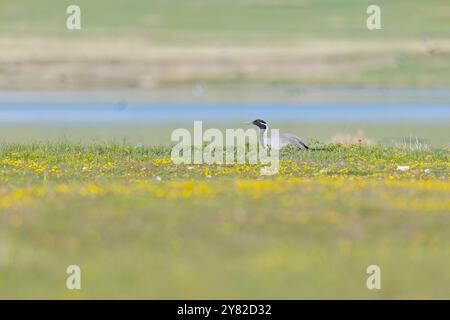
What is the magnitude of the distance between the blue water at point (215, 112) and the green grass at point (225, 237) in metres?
23.7

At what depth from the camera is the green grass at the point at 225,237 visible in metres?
12.2

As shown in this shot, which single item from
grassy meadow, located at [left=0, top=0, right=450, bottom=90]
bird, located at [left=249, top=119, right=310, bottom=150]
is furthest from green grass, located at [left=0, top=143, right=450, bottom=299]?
grassy meadow, located at [left=0, top=0, right=450, bottom=90]

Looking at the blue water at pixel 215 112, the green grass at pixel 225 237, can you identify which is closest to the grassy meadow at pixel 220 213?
the green grass at pixel 225 237

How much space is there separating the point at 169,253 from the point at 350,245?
232 cm

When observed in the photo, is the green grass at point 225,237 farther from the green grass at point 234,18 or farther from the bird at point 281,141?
the green grass at point 234,18

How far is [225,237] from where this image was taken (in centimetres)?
1402

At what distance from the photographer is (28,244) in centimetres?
1377

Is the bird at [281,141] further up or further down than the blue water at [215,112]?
further down

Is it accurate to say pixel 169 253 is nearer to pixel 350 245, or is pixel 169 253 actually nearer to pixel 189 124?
pixel 350 245

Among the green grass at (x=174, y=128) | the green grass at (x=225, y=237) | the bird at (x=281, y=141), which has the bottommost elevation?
the green grass at (x=225, y=237)

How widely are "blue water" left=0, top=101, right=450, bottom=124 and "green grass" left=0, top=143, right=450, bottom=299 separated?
23.7 m

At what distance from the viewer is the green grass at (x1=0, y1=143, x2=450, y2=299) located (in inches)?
482

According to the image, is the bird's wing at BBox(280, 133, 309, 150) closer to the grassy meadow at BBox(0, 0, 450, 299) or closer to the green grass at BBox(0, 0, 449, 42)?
the grassy meadow at BBox(0, 0, 450, 299)
